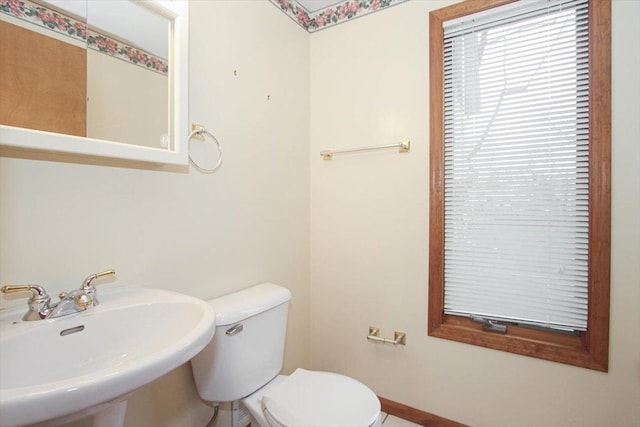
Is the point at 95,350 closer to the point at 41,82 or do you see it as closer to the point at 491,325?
the point at 41,82

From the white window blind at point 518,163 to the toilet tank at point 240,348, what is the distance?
0.91 metres

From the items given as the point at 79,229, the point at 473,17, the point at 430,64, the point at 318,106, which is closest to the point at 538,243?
the point at 430,64

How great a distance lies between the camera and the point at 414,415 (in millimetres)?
1626

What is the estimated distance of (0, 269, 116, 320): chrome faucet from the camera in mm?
780

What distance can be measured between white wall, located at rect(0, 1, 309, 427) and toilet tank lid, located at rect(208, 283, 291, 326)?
0.28 ft

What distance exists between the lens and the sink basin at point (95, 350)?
52 cm

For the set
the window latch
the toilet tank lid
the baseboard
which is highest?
the toilet tank lid

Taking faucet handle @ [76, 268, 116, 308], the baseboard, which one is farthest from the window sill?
faucet handle @ [76, 268, 116, 308]

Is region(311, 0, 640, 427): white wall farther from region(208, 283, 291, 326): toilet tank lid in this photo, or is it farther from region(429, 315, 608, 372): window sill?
region(208, 283, 291, 326): toilet tank lid

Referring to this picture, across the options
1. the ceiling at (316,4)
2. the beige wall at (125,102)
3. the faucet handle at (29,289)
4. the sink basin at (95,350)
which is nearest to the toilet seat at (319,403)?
the sink basin at (95,350)

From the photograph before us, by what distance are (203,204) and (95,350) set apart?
2.03ft

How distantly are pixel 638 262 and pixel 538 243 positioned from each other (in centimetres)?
32

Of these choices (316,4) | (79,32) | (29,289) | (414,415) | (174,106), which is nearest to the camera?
(29,289)

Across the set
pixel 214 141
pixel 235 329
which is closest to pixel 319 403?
pixel 235 329
